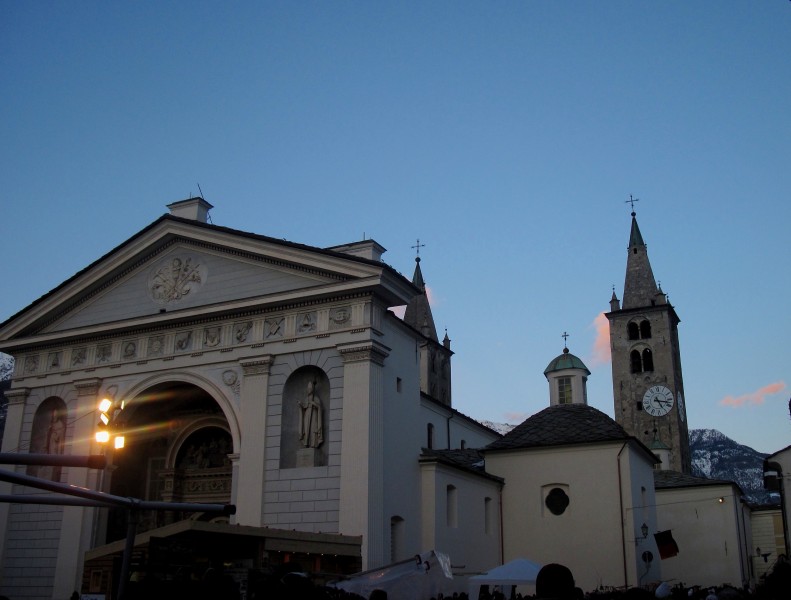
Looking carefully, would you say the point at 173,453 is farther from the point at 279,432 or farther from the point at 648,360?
the point at 648,360

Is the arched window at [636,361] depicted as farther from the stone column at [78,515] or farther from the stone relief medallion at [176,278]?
the stone column at [78,515]

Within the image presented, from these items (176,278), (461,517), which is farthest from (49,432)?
(461,517)

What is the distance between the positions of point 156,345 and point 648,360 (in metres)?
43.8

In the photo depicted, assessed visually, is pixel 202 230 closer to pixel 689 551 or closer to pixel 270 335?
pixel 270 335

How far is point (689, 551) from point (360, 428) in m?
24.4

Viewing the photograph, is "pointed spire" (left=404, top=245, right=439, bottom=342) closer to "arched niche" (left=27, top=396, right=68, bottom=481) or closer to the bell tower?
the bell tower

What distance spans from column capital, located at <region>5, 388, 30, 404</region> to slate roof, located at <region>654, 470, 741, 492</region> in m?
29.6

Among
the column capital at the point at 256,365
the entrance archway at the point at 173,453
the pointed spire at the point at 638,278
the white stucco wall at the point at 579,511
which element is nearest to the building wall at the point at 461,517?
the white stucco wall at the point at 579,511

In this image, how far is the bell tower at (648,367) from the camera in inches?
2388

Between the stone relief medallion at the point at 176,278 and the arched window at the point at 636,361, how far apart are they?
42411 millimetres

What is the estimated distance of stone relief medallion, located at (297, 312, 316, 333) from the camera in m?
26.4

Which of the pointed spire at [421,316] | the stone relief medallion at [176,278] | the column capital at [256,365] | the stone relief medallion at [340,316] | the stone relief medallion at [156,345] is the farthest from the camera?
the pointed spire at [421,316]

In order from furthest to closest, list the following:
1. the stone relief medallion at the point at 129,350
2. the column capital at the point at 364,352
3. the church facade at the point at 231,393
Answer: the stone relief medallion at the point at 129,350 < the column capital at the point at 364,352 < the church facade at the point at 231,393

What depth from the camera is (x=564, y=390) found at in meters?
38.8
